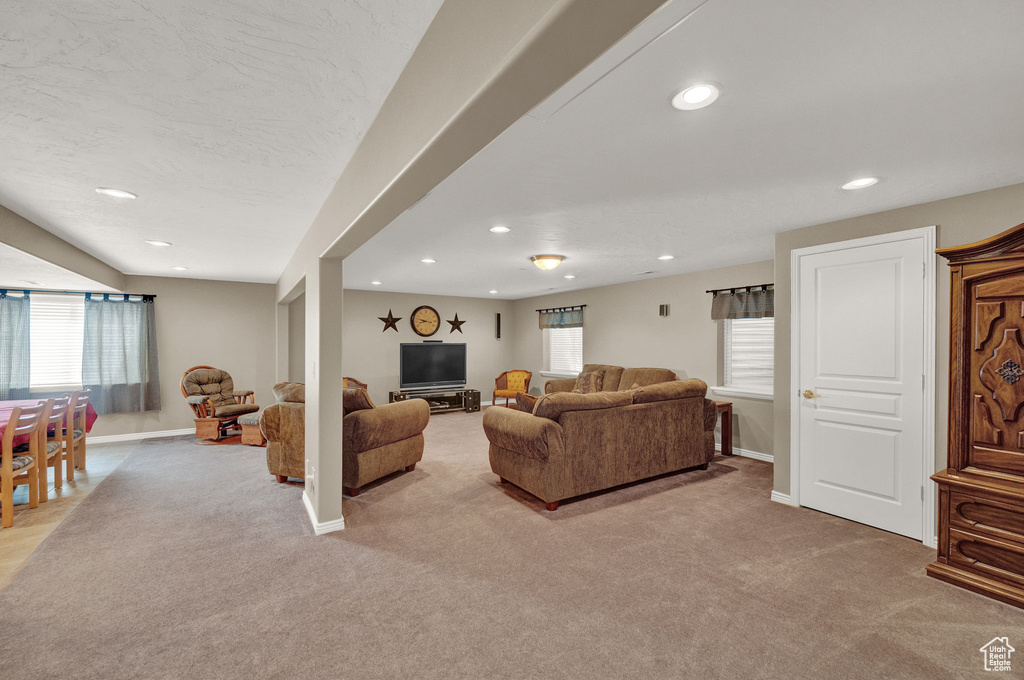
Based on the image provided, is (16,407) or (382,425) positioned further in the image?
(382,425)

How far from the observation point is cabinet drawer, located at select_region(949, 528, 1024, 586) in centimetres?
225

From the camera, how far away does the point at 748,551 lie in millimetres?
2803

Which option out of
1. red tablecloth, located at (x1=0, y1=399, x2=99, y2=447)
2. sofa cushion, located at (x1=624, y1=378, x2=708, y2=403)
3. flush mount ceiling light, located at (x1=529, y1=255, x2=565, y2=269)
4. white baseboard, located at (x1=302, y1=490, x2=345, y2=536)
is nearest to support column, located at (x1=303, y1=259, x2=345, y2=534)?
white baseboard, located at (x1=302, y1=490, x2=345, y2=536)

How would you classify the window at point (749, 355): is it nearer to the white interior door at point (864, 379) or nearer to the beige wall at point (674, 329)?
the beige wall at point (674, 329)

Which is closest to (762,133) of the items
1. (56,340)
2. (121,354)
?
(121,354)

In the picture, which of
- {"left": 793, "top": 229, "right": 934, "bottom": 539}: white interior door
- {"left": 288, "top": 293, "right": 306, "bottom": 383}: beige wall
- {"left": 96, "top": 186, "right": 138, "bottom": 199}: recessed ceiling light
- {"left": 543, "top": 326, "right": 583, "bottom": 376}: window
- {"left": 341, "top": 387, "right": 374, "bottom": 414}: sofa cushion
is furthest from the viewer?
{"left": 543, "top": 326, "right": 583, "bottom": 376}: window

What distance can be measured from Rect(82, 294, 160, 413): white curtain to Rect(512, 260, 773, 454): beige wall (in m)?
6.25

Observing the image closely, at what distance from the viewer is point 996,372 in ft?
7.67

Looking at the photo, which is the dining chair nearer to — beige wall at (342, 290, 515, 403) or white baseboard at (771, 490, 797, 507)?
beige wall at (342, 290, 515, 403)

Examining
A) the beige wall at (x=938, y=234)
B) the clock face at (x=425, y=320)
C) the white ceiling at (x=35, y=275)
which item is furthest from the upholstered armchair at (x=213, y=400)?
the beige wall at (x=938, y=234)

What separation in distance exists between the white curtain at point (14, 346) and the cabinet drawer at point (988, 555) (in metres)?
9.02

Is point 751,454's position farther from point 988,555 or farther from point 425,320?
point 425,320

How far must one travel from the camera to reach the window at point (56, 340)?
5.61 metres

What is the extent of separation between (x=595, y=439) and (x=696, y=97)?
2.72 m
